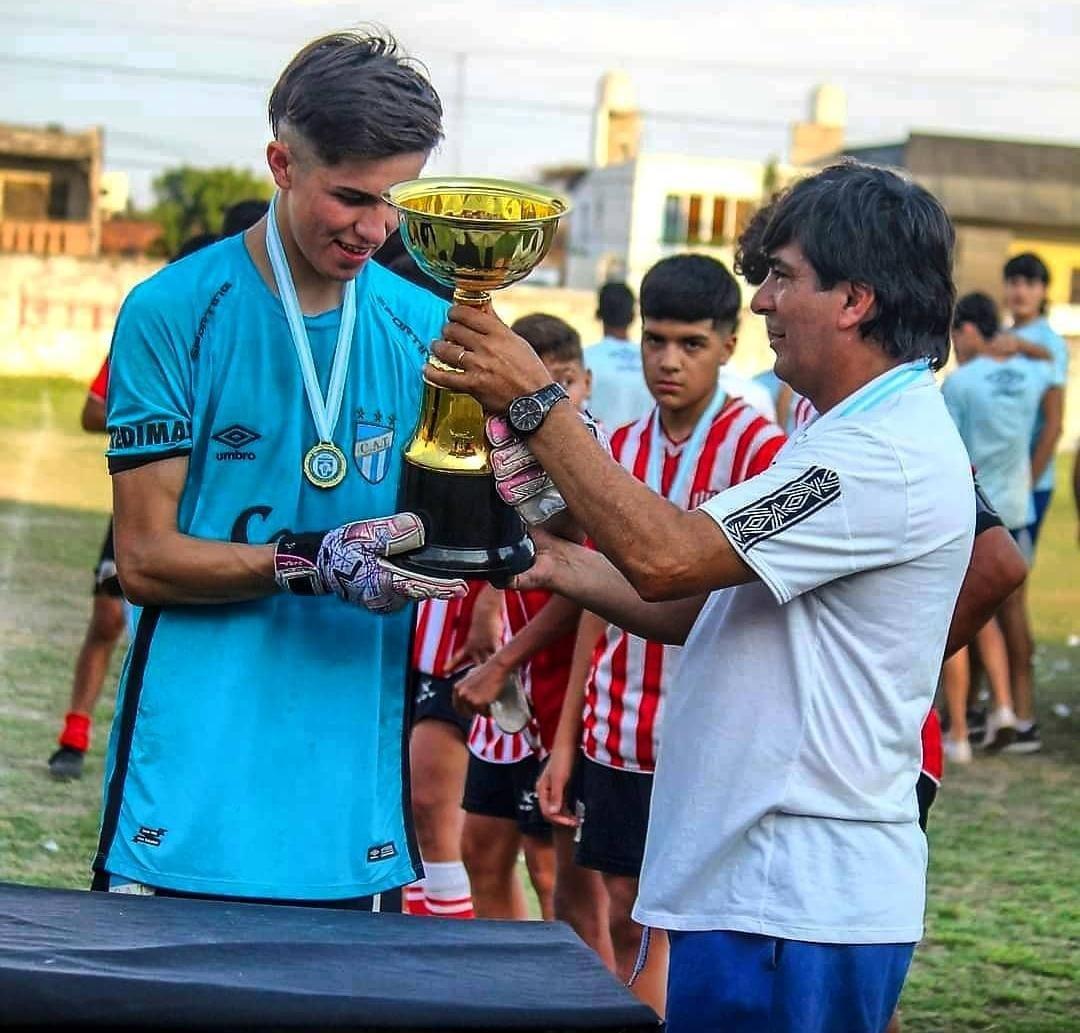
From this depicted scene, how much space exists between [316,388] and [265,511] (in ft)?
0.74

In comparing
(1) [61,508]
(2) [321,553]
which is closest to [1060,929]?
(2) [321,553]

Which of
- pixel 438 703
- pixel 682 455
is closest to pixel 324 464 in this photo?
pixel 682 455

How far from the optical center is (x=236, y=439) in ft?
9.71

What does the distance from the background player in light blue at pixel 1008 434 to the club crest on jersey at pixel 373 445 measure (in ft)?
21.8

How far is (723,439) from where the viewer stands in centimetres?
448

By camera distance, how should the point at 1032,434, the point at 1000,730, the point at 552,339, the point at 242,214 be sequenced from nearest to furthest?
the point at 552,339
the point at 242,214
the point at 1000,730
the point at 1032,434

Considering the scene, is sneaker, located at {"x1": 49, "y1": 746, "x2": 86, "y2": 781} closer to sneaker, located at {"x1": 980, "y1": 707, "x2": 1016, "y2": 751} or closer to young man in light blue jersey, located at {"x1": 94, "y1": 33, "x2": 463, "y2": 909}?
young man in light blue jersey, located at {"x1": 94, "y1": 33, "x2": 463, "y2": 909}

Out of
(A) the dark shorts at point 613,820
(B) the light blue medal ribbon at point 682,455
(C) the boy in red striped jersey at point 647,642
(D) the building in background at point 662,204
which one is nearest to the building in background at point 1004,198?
(D) the building in background at point 662,204

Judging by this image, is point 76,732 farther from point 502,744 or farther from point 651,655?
point 651,655

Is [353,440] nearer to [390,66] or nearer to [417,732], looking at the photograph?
[390,66]

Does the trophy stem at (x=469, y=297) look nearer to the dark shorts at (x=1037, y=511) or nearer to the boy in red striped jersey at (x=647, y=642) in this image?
the boy in red striped jersey at (x=647, y=642)

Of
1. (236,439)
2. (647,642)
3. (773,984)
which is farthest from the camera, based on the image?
(647,642)

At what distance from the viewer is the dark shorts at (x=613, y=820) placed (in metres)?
4.50

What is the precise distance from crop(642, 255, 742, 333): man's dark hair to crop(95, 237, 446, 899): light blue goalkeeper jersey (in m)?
1.86
